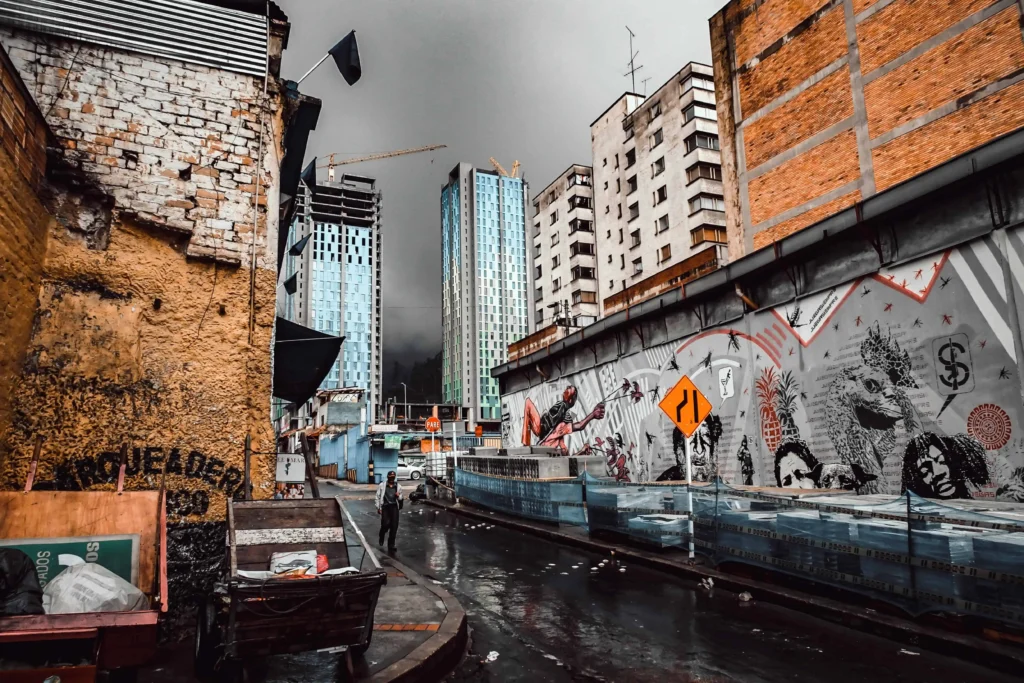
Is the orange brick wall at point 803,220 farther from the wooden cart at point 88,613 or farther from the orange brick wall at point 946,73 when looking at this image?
the wooden cart at point 88,613

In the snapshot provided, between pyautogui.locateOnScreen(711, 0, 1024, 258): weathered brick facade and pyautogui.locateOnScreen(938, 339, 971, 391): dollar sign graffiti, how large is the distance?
326 inches

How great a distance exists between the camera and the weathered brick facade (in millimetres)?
16422

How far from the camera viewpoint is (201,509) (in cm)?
659

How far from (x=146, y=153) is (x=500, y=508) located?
563 inches

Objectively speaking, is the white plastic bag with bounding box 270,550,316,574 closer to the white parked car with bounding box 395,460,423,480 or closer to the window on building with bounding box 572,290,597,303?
the white parked car with bounding box 395,460,423,480

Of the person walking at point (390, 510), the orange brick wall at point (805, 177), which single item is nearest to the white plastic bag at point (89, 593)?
the person walking at point (390, 510)

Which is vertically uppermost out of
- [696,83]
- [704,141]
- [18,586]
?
[696,83]

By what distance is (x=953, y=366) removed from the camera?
10828 mm

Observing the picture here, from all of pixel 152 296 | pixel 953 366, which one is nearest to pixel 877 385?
pixel 953 366

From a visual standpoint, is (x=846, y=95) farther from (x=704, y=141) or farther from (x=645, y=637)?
(x=704, y=141)

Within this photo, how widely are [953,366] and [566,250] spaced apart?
46.2 metres

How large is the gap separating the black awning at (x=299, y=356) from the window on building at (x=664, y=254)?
35332mm

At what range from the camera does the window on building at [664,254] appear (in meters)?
42.2

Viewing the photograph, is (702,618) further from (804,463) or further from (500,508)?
(500,508)
